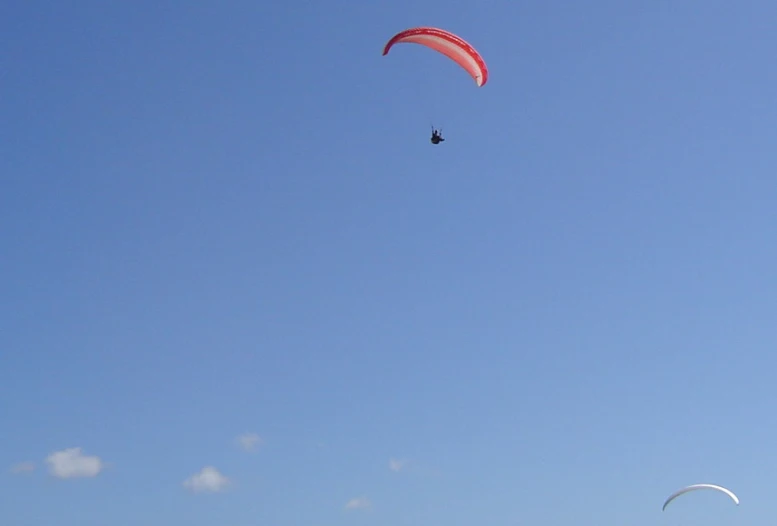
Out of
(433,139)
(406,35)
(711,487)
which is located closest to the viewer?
(406,35)

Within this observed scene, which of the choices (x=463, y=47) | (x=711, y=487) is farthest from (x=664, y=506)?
(x=463, y=47)

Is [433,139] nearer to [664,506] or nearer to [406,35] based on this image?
[406,35]

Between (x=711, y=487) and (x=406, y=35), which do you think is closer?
(x=406, y=35)

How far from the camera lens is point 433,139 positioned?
199 ft

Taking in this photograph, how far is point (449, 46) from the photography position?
57.3 m

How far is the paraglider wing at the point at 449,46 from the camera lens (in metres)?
55.6

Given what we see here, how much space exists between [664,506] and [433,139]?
1370 inches

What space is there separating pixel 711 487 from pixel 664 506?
3.95m

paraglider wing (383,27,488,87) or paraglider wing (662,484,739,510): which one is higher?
paraglider wing (383,27,488,87)

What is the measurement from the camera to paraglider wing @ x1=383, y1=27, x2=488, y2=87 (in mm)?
55594

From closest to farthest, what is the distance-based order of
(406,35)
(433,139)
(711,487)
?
1. (406,35)
2. (433,139)
3. (711,487)

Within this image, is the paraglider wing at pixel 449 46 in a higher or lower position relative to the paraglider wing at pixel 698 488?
higher

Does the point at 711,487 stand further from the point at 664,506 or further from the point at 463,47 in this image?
the point at 463,47

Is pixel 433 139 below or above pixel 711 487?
above
